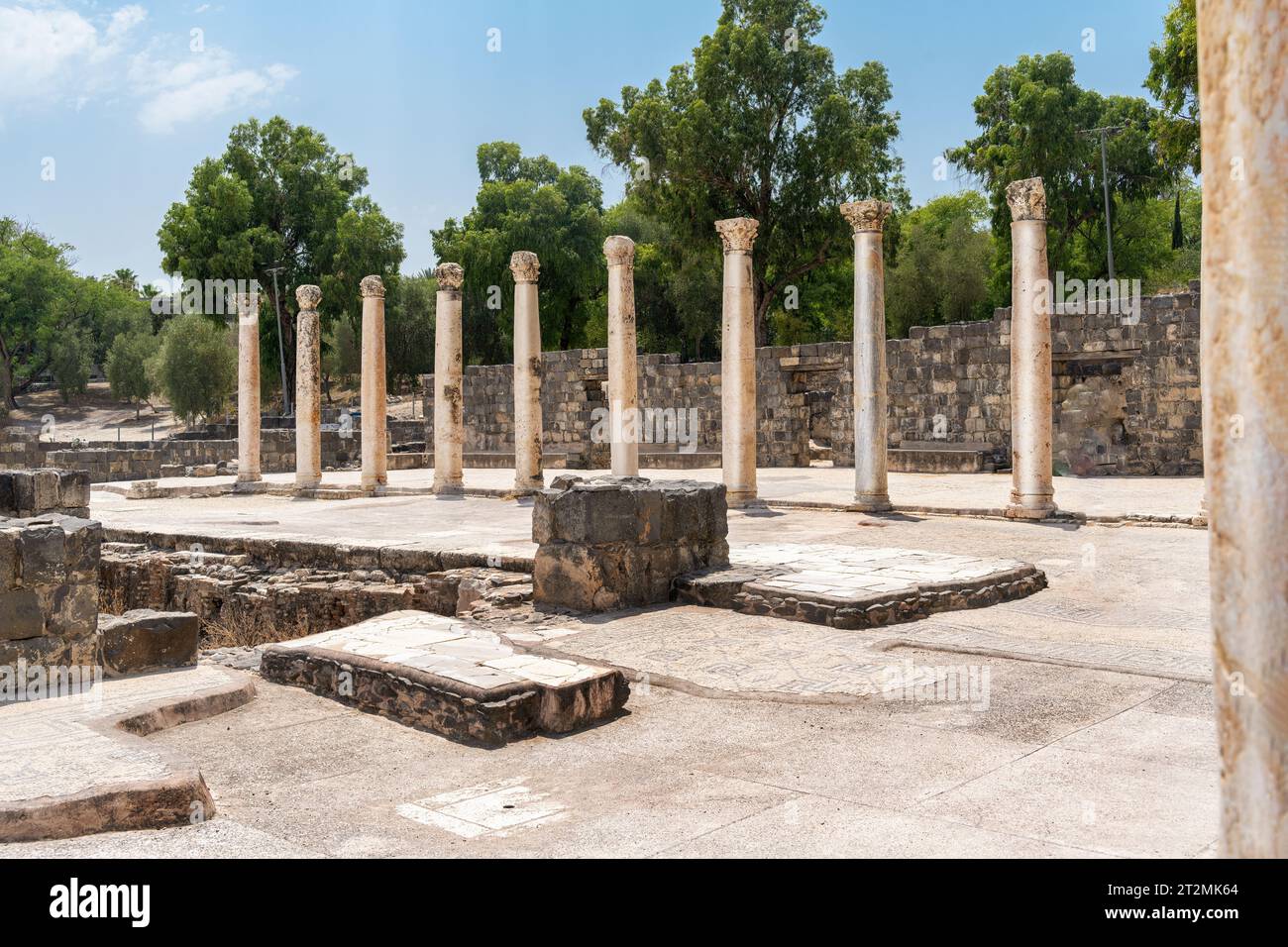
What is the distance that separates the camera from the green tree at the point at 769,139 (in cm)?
3350

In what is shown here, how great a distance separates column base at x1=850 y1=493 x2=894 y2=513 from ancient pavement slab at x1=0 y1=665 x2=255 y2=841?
1017 centimetres

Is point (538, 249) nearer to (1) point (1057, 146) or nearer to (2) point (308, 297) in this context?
(1) point (1057, 146)

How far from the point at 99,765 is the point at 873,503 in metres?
11.9

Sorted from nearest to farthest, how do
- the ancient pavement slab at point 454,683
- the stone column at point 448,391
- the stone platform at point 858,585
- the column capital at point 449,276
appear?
1. the ancient pavement slab at point 454,683
2. the stone platform at point 858,585
3. the column capital at point 449,276
4. the stone column at point 448,391

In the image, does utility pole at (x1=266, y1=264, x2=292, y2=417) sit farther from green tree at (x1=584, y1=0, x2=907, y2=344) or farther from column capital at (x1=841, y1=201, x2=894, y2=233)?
column capital at (x1=841, y1=201, x2=894, y2=233)

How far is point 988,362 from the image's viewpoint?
80.7 ft

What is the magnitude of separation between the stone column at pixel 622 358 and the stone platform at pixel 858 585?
6.92 metres

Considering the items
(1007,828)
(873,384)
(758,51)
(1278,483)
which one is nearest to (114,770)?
(1007,828)

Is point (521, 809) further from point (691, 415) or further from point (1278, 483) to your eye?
point (691, 415)

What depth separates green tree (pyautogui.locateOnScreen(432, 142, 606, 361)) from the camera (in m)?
47.7

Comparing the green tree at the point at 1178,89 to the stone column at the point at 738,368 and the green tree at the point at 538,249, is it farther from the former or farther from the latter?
the green tree at the point at 538,249

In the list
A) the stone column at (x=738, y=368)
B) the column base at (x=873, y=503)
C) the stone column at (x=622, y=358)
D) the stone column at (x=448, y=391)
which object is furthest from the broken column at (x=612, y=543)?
the stone column at (x=448, y=391)

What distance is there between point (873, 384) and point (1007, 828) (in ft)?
37.1
